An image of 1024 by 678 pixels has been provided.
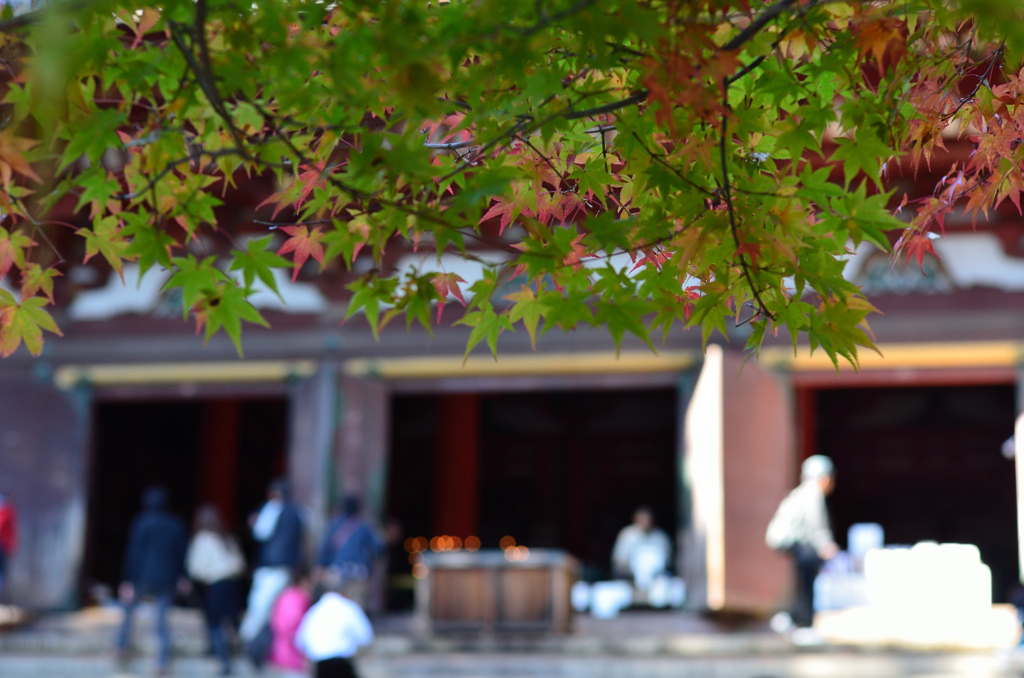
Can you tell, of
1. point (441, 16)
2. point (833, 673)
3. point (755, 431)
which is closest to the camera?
point (441, 16)

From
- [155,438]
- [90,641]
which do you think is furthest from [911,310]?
[155,438]

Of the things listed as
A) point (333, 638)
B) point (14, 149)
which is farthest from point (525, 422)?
point (14, 149)

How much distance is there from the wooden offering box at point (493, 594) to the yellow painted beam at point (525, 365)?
185 centimetres

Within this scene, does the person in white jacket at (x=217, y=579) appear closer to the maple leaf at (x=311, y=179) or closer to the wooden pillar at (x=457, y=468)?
the wooden pillar at (x=457, y=468)

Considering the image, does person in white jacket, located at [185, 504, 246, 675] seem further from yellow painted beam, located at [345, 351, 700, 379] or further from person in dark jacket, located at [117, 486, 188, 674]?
yellow painted beam, located at [345, 351, 700, 379]

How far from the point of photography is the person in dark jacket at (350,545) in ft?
28.0

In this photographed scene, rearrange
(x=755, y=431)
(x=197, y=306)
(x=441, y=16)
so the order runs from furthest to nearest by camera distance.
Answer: (x=755, y=431)
(x=197, y=306)
(x=441, y=16)

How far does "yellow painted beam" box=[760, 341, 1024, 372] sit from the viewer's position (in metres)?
9.20

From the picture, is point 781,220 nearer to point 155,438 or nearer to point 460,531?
A: point 460,531

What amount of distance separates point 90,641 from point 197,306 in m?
7.46

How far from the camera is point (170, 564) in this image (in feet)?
27.1

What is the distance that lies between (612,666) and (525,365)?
315 cm

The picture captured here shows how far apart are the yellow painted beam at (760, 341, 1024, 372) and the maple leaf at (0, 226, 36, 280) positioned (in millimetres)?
7480

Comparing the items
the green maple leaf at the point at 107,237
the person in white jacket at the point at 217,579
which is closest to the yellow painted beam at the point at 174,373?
the person in white jacket at the point at 217,579
